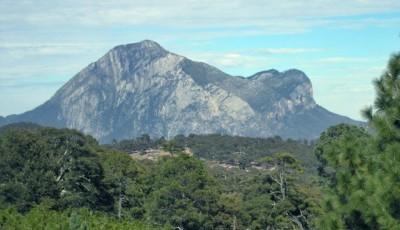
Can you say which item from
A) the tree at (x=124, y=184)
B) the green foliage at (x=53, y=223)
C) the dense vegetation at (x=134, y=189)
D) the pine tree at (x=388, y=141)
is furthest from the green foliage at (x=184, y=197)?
the pine tree at (x=388, y=141)

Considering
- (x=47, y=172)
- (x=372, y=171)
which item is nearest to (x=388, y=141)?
(x=372, y=171)

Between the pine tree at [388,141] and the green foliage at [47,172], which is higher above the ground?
the pine tree at [388,141]

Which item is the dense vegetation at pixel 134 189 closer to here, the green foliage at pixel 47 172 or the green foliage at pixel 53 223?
the green foliage at pixel 47 172

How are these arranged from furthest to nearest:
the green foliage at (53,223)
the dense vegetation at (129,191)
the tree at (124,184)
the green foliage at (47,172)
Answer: the tree at (124,184)
the green foliage at (47,172)
the dense vegetation at (129,191)
the green foliage at (53,223)

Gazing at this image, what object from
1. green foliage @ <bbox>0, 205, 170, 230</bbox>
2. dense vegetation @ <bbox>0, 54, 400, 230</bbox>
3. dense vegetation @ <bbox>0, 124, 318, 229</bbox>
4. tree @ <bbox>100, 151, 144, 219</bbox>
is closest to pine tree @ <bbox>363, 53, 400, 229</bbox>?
dense vegetation @ <bbox>0, 54, 400, 230</bbox>

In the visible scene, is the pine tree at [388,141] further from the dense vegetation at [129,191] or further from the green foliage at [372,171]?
the dense vegetation at [129,191]

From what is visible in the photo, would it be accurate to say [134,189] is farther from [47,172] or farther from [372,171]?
[372,171]

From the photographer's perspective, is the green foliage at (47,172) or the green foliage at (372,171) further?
the green foliage at (47,172)

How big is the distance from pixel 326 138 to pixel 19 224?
20063 mm

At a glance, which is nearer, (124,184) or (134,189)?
(134,189)

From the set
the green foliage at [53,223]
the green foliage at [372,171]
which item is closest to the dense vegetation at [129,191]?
the green foliage at [53,223]

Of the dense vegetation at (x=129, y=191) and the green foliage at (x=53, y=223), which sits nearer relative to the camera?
the green foliage at (x=53, y=223)

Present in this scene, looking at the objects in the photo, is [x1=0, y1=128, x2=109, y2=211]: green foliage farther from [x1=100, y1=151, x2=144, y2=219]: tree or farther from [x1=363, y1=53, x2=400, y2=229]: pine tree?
[x1=363, y1=53, x2=400, y2=229]: pine tree

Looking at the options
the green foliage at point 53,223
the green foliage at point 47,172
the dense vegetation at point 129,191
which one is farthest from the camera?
the green foliage at point 47,172
